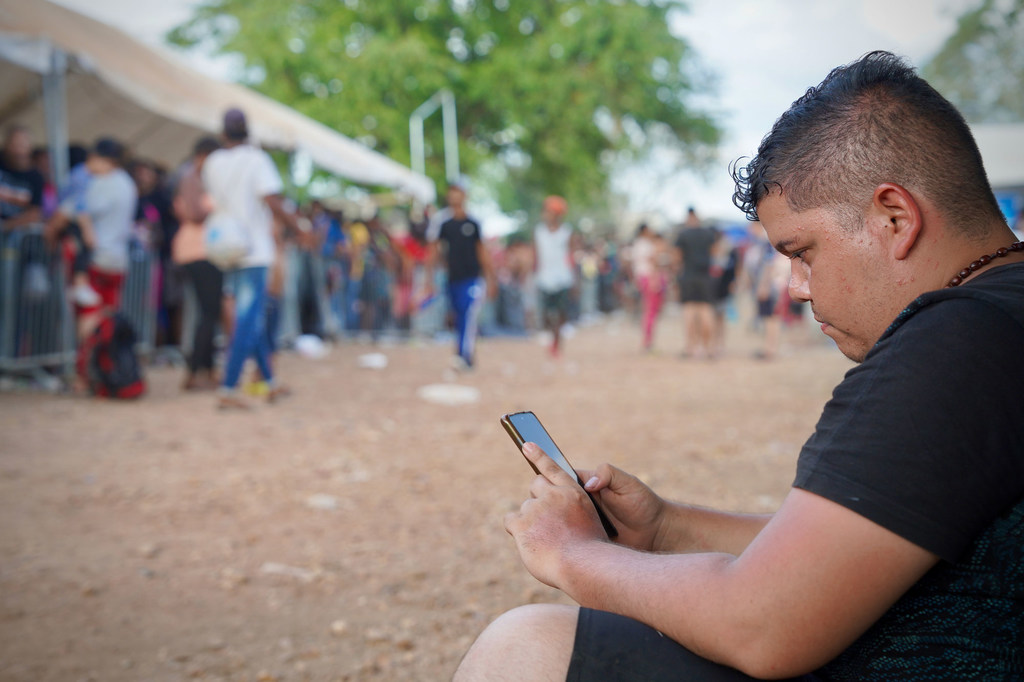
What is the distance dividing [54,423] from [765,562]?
6.22m

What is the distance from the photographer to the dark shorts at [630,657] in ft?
4.26

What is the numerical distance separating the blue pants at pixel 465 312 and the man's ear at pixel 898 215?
8.86 meters

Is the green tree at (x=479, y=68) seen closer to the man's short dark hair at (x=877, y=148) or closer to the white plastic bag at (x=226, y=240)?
the white plastic bag at (x=226, y=240)

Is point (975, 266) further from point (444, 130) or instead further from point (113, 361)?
point (444, 130)

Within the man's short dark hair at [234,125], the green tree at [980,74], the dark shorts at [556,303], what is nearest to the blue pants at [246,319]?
the man's short dark hair at [234,125]

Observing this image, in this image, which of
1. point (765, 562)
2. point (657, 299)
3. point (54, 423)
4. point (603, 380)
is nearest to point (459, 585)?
point (765, 562)

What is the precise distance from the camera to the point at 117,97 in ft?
33.3

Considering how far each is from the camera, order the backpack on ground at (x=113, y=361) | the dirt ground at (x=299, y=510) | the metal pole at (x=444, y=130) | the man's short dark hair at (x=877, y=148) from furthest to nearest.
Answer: the metal pole at (x=444, y=130) < the backpack on ground at (x=113, y=361) < the dirt ground at (x=299, y=510) < the man's short dark hair at (x=877, y=148)

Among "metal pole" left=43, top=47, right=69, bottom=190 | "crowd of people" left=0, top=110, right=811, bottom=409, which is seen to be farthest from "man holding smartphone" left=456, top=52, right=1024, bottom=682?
"metal pole" left=43, top=47, right=69, bottom=190

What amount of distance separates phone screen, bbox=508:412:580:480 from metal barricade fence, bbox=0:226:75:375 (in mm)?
7042

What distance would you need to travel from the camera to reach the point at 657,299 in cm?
1391

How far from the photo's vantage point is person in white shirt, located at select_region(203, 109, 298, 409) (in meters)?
6.92

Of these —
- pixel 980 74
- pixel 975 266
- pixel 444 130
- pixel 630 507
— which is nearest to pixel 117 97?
pixel 630 507

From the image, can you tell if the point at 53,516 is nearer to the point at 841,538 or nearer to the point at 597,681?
the point at 597,681
